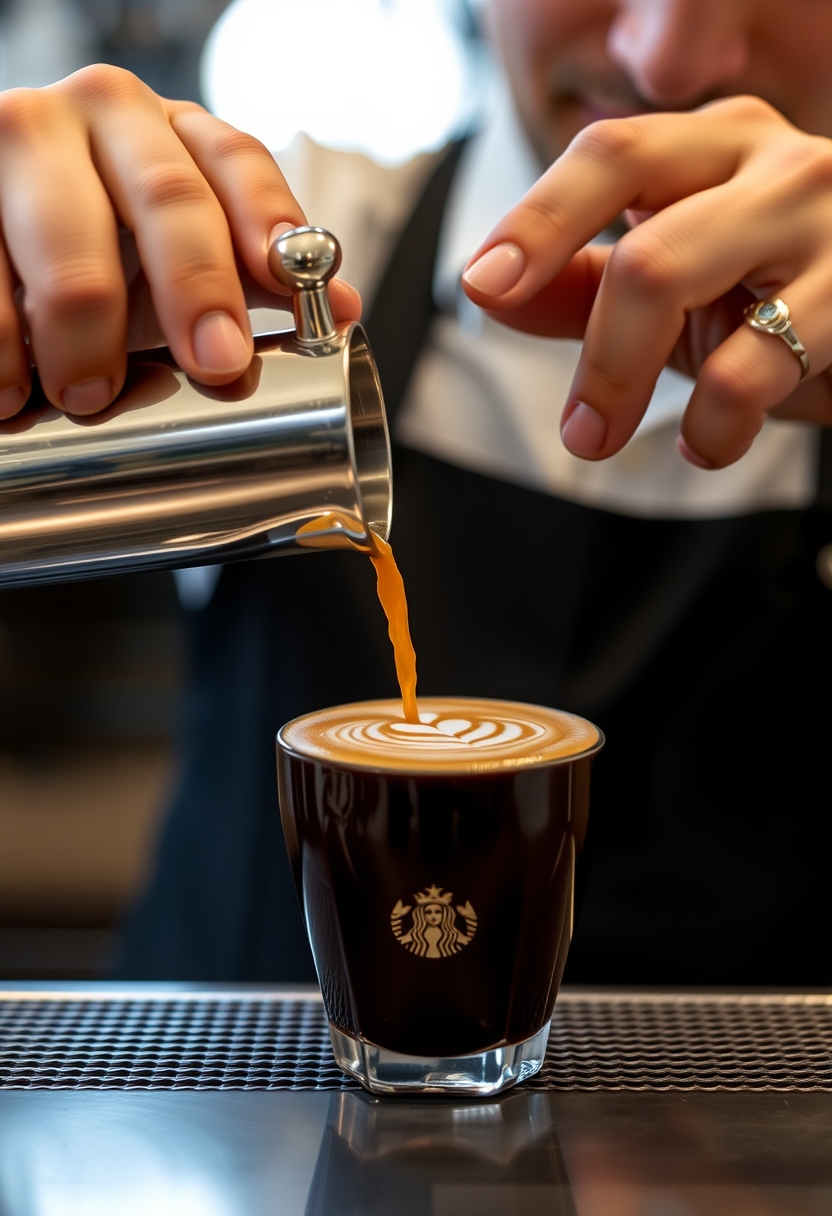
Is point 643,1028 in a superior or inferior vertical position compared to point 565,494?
inferior

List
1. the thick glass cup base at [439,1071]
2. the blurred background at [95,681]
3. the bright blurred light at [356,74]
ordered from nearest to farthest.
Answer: the thick glass cup base at [439,1071] → the bright blurred light at [356,74] → the blurred background at [95,681]

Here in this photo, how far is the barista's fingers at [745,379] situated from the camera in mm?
755

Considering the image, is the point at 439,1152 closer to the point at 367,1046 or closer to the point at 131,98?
the point at 367,1046

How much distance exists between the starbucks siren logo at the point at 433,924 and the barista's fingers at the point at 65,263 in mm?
282

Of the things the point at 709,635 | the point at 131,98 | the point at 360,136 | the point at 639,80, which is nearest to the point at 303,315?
the point at 131,98

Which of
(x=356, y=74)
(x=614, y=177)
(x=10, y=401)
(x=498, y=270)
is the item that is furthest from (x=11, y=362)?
(x=356, y=74)

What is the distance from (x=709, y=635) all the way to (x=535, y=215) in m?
0.59

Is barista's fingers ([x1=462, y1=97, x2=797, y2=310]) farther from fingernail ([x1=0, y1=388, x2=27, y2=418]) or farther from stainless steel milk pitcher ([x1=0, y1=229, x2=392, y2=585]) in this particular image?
fingernail ([x1=0, y1=388, x2=27, y2=418])

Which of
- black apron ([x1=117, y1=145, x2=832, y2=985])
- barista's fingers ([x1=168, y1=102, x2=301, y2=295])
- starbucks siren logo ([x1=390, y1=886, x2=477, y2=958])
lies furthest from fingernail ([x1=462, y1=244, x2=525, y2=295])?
black apron ([x1=117, y1=145, x2=832, y2=985])

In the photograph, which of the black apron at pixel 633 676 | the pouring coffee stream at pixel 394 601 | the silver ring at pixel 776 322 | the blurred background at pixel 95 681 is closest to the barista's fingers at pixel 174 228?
the pouring coffee stream at pixel 394 601

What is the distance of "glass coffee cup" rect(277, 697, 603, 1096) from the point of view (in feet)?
1.82

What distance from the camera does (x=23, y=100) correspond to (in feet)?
2.15

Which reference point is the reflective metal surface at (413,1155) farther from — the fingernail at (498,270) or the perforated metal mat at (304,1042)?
the fingernail at (498,270)

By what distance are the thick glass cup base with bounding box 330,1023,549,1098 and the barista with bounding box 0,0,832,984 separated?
0.38 meters
